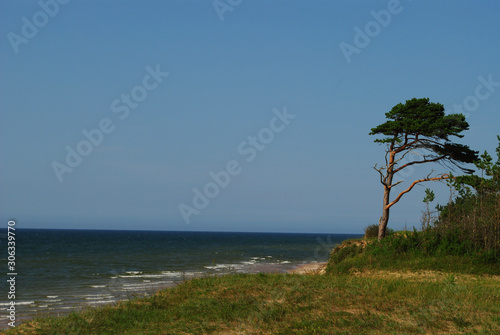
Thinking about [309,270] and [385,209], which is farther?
[309,270]

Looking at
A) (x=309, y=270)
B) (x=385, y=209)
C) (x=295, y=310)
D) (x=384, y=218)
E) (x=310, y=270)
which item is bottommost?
(x=309, y=270)

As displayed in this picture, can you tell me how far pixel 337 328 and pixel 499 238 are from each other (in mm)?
14551

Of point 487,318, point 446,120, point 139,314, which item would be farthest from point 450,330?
point 446,120

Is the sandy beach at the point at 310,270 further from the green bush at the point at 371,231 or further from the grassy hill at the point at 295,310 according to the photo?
the grassy hill at the point at 295,310

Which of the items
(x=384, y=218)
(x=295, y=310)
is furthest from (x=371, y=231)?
(x=295, y=310)

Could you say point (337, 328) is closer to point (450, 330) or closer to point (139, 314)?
Answer: point (450, 330)

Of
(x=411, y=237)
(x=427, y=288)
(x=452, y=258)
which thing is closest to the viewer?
(x=427, y=288)

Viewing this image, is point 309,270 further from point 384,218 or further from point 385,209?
point 385,209

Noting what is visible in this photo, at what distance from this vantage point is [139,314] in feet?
43.3

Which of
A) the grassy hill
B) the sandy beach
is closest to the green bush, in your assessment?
the sandy beach

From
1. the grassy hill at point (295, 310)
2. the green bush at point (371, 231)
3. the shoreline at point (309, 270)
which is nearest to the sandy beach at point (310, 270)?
the shoreline at point (309, 270)

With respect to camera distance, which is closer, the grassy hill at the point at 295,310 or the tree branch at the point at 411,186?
the grassy hill at the point at 295,310

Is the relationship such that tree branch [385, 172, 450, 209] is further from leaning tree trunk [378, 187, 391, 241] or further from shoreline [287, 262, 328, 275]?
shoreline [287, 262, 328, 275]

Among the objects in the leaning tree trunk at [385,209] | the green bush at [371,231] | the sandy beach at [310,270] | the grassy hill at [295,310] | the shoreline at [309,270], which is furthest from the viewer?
the green bush at [371,231]
